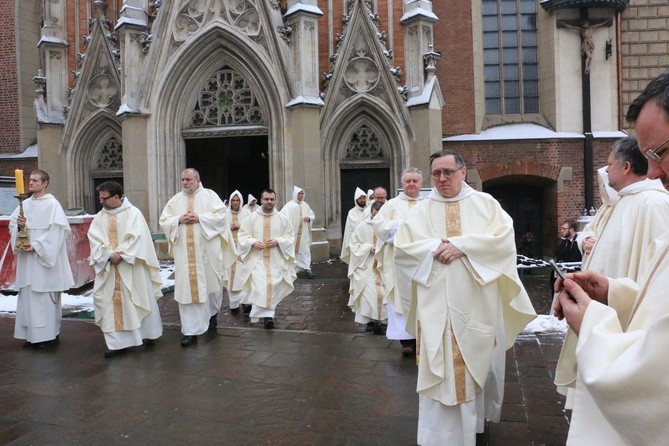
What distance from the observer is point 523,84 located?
16.5m

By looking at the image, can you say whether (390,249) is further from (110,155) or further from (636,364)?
(110,155)

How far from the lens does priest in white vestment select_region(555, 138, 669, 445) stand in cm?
341

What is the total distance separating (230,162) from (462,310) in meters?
18.1

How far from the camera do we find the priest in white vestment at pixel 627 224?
3410mm

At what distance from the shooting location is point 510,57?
16594mm

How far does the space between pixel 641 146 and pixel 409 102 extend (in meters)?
13.5

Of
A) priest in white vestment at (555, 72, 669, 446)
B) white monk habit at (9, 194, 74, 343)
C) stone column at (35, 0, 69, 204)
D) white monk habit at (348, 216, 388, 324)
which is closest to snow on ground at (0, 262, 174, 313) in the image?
white monk habit at (9, 194, 74, 343)

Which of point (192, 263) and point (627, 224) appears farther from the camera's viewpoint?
point (192, 263)

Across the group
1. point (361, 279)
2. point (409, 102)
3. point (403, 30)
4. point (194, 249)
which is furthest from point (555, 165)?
point (194, 249)

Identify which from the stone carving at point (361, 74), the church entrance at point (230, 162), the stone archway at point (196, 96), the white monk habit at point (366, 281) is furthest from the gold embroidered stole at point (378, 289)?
the church entrance at point (230, 162)

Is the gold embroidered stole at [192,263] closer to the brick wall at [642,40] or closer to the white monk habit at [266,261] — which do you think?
the white monk habit at [266,261]

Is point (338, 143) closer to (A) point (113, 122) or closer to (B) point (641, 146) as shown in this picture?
(A) point (113, 122)

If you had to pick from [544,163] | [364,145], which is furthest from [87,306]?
[544,163]

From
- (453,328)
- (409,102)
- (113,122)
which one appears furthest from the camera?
(113,122)
